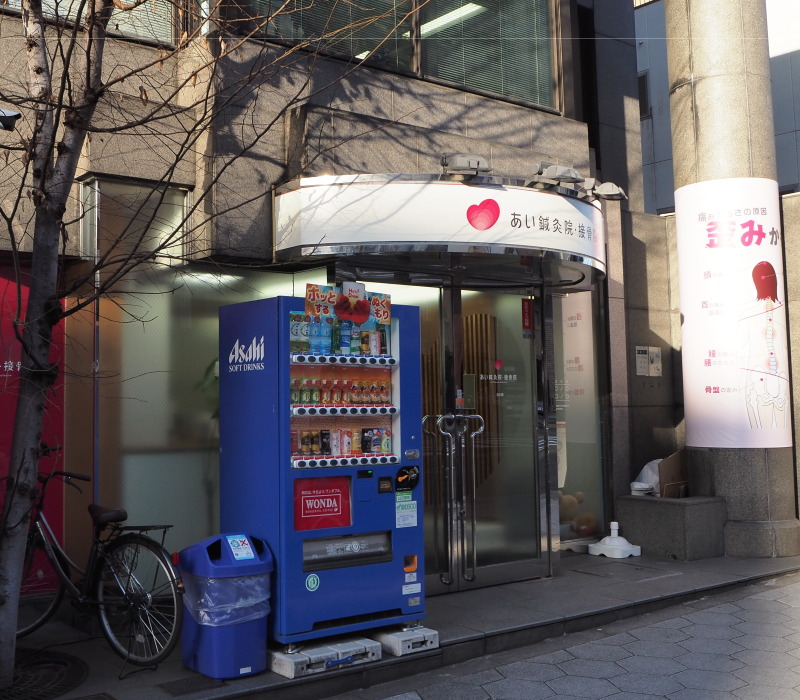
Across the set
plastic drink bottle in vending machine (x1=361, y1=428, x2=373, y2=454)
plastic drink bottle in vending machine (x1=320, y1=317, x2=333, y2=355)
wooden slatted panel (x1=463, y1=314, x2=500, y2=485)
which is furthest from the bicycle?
wooden slatted panel (x1=463, y1=314, x2=500, y2=485)

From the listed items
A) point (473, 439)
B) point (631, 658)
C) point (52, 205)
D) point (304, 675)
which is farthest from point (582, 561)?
point (52, 205)

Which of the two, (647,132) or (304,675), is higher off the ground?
(647,132)

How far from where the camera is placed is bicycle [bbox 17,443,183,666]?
5152 millimetres

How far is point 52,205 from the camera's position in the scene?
4.94 metres

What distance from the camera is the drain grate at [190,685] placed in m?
4.75

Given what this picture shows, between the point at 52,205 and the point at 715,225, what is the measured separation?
6.54m

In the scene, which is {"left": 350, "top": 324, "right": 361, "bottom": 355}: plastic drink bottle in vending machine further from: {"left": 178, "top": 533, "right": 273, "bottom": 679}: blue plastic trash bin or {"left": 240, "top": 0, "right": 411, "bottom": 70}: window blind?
{"left": 240, "top": 0, "right": 411, "bottom": 70}: window blind

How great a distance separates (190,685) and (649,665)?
2.87 meters

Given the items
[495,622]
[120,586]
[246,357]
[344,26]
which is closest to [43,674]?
[120,586]

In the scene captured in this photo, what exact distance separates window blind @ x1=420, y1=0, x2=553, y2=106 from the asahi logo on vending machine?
12.4 feet

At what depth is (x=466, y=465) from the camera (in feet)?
24.8

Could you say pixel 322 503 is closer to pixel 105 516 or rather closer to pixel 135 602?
pixel 135 602

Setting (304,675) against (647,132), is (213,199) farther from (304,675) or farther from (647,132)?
(647,132)

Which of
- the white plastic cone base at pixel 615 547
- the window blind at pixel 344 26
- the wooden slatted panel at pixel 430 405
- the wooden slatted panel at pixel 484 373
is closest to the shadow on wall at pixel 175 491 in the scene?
the wooden slatted panel at pixel 430 405
